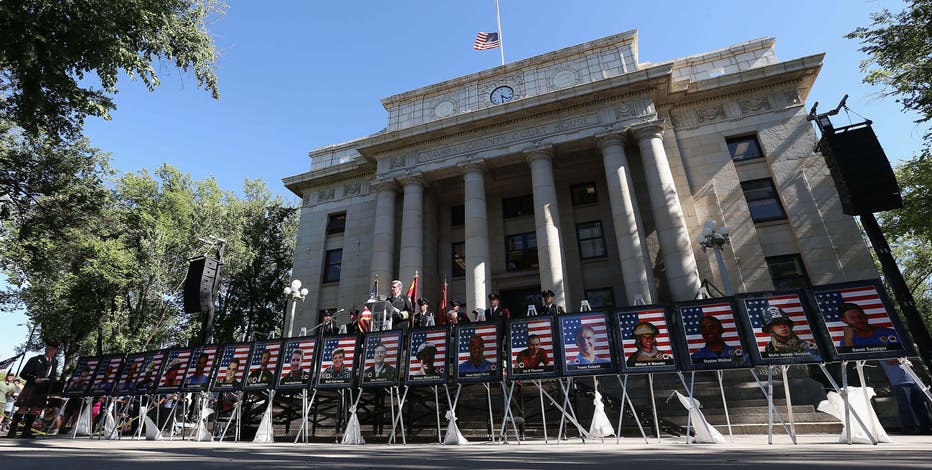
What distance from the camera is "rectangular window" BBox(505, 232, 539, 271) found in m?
21.4

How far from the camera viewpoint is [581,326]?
783 centimetres

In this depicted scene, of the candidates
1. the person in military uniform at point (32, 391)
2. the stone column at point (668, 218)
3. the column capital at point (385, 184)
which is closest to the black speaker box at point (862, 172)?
the stone column at point (668, 218)

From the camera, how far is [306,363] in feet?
31.3

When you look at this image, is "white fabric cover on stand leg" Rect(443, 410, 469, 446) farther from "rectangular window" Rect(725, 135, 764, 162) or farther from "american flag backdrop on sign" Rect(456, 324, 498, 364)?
"rectangular window" Rect(725, 135, 764, 162)

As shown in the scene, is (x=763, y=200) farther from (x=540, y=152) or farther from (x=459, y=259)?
(x=459, y=259)

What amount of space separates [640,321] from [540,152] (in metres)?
13.3

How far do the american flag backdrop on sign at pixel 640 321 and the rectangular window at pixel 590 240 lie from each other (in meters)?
12.8

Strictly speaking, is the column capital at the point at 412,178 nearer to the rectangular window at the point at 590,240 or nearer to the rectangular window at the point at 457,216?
the rectangular window at the point at 457,216

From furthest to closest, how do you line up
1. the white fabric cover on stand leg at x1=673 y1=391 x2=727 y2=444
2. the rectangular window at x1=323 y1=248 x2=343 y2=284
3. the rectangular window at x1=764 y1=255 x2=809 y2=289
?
the rectangular window at x1=323 y1=248 x2=343 y2=284 → the rectangular window at x1=764 y1=255 x2=809 y2=289 → the white fabric cover on stand leg at x1=673 y1=391 x2=727 y2=444

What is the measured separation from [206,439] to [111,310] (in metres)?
19.9

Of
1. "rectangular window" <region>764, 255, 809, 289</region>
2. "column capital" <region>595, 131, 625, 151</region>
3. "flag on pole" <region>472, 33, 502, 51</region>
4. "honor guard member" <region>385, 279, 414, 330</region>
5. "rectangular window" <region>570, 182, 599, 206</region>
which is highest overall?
"flag on pole" <region>472, 33, 502, 51</region>

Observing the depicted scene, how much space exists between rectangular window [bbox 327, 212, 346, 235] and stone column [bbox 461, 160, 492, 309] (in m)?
8.92

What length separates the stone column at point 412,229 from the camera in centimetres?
1953

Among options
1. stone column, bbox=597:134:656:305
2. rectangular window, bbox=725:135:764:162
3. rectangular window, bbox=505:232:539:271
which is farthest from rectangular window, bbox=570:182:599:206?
rectangular window, bbox=725:135:764:162
